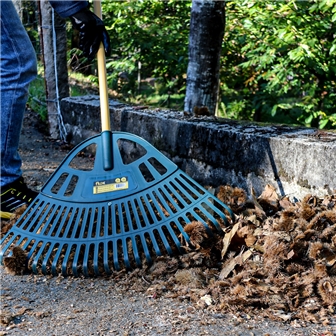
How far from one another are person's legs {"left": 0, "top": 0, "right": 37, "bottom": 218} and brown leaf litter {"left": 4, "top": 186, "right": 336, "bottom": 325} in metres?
0.59

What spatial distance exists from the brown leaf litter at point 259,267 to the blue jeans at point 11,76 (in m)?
0.67

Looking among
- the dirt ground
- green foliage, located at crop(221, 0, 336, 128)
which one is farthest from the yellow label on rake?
green foliage, located at crop(221, 0, 336, 128)

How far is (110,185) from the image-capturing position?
2.23 m

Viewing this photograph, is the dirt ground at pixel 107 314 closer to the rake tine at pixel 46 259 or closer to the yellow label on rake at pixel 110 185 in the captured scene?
the rake tine at pixel 46 259

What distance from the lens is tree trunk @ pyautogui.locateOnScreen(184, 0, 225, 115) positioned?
11.5ft

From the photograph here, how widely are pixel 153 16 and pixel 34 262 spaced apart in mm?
3952

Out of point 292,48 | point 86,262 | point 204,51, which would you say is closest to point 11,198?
point 86,262

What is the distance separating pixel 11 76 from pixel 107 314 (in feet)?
4.36

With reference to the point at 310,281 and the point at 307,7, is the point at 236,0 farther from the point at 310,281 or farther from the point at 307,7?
the point at 310,281

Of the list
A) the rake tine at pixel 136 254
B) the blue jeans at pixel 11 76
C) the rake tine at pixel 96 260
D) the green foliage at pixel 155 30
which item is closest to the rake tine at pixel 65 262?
the rake tine at pixel 96 260

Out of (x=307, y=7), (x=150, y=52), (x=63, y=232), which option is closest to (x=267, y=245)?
(x=63, y=232)

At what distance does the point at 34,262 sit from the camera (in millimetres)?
2006

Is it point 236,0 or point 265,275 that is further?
point 236,0

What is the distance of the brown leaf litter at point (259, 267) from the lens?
170 centimetres
